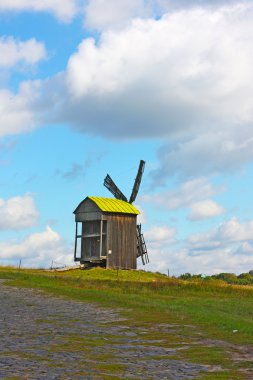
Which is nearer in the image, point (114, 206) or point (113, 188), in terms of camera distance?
point (114, 206)

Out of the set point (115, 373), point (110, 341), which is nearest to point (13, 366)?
point (115, 373)

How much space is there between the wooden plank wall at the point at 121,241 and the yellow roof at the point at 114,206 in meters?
0.54

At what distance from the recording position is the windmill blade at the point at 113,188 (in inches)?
2832

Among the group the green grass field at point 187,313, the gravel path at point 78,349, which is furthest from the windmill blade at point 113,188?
the gravel path at point 78,349

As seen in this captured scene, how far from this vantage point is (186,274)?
2977 inches

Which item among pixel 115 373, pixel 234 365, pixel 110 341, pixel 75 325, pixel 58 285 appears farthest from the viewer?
pixel 58 285

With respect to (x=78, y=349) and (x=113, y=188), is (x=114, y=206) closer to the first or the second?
(x=113, y=188)

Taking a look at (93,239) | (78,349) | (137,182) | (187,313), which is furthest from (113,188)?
(78,349)

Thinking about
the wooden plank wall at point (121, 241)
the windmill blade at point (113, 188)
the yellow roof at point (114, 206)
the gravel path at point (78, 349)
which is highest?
the windmill blade at point (113, 188)

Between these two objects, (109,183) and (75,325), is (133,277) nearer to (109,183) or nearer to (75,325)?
(109,183)

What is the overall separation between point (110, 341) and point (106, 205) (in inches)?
1759

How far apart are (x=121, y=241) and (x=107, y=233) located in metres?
2.08

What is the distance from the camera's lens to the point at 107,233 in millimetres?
62250

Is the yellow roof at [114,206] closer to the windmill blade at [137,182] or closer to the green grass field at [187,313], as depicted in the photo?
the windmill blade at [137,182]
